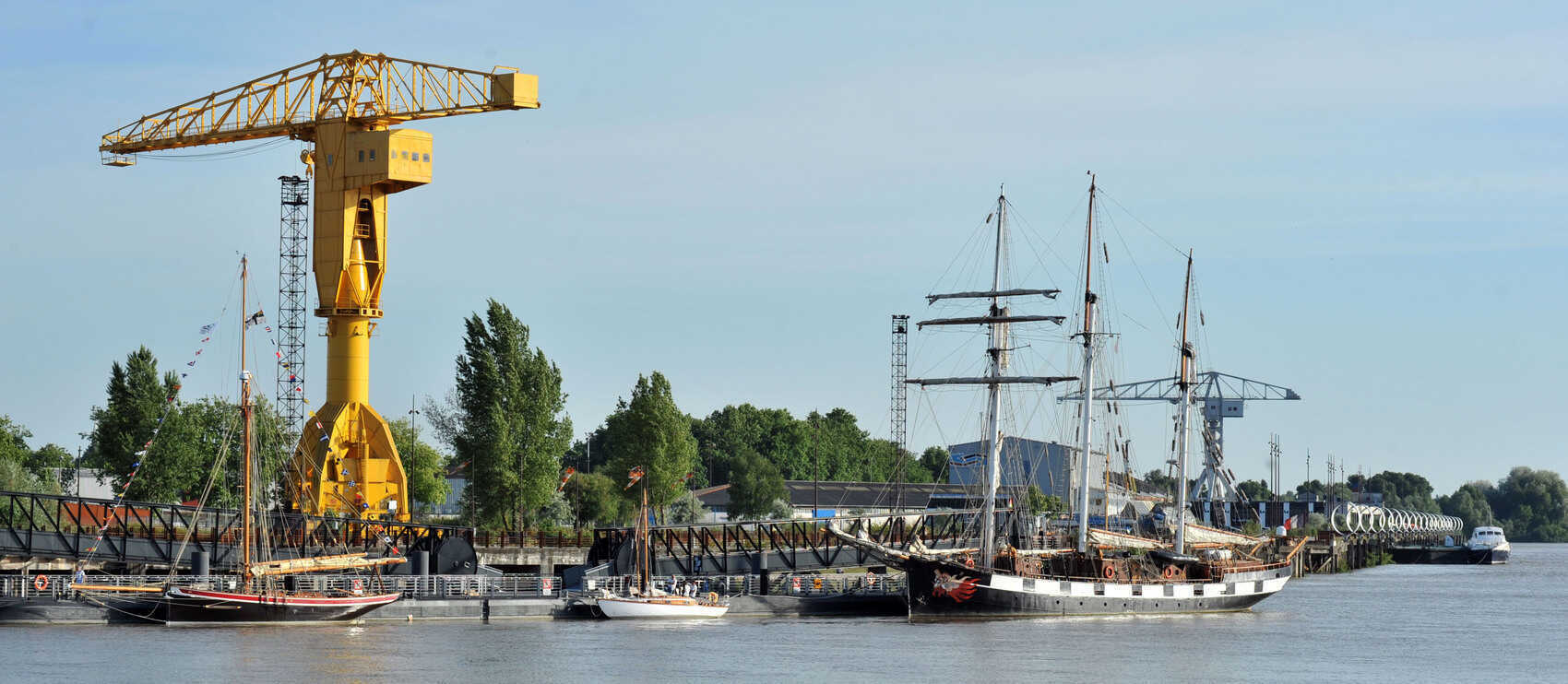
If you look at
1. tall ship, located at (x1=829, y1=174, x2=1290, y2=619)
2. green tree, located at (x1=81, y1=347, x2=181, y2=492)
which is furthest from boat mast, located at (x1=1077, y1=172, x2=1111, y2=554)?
green tree, located at (x1=81, y1=347, x2=181, y2=492)

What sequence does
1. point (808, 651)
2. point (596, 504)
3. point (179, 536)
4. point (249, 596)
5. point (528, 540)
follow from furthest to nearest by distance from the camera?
1. point (596, 504)
2. point (528, 540)
3. point (179, 536)
4. point (249, 596)
5. point (808, 651)

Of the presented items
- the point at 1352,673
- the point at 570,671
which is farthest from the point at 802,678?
the point at 1352,673

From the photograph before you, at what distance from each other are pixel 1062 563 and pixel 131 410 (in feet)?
176

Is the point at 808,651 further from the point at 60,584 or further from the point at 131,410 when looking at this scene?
the point at 131,410

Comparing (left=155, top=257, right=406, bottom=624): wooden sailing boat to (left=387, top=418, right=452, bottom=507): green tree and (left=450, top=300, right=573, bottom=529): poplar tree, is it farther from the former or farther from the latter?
(left=387, top=418, right=452, bottom=507): green tree

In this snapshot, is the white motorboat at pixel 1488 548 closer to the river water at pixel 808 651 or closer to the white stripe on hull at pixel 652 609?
the river water at pixel 808 651

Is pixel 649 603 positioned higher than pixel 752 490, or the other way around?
pixel 752 490

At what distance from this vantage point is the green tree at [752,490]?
159375 millimetres

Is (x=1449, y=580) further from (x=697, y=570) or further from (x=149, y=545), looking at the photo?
(x=149, y=545)

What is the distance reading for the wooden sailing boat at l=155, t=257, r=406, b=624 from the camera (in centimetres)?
7250

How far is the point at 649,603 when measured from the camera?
79500 mm

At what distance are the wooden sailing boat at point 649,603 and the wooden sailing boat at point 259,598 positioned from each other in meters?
9.10

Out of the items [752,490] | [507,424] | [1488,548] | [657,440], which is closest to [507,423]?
[507,424]

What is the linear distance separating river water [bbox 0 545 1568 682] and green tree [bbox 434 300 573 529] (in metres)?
28.0
